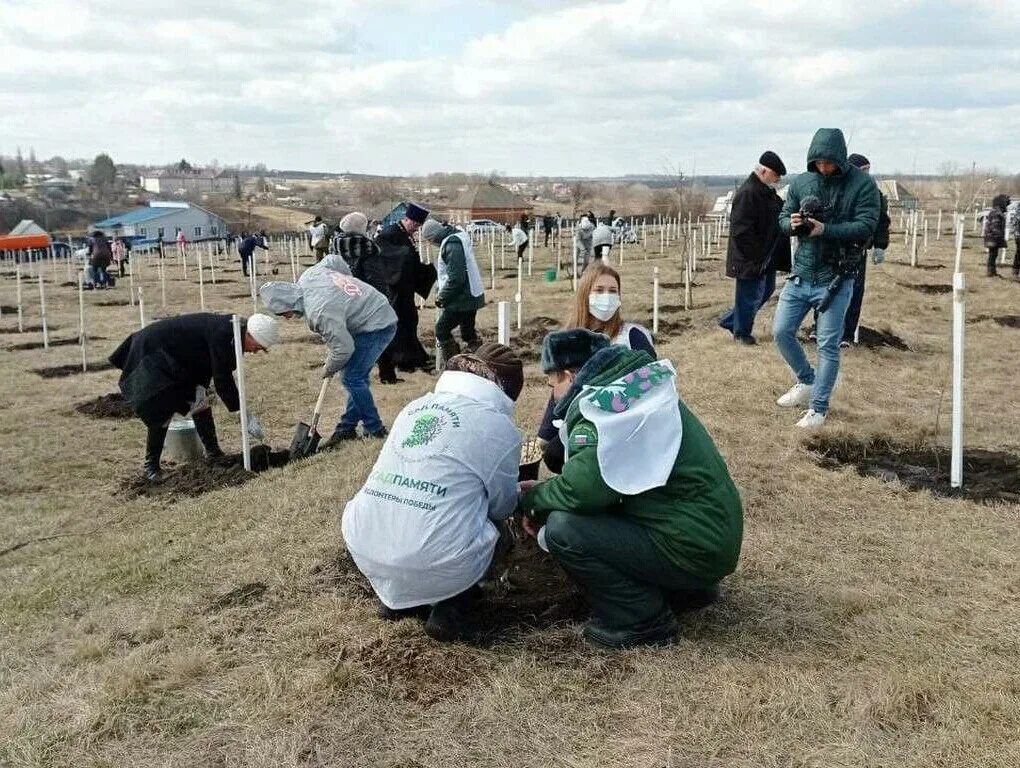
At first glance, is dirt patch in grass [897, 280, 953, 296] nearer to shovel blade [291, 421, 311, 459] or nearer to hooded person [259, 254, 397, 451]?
hooded person [259, 254, 397, 451]

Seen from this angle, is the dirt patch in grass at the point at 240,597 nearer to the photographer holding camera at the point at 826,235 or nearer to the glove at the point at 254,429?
the glove at the point at 254,429

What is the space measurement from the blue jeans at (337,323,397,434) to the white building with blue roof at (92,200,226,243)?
58403mm

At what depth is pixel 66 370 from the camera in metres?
10.9

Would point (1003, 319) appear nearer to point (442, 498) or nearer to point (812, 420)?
point (812, 420)

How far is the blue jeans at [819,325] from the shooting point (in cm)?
558

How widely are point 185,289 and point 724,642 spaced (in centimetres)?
2085

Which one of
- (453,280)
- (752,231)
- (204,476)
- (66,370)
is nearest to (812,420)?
(752,231)

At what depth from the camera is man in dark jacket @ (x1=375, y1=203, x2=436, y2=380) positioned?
8.84 metres

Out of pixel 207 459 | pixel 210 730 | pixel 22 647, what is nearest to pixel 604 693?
pixel 210 730

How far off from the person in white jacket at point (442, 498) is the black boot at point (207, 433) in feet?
11.9

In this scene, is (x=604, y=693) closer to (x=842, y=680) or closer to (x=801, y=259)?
(x=842, y=680)

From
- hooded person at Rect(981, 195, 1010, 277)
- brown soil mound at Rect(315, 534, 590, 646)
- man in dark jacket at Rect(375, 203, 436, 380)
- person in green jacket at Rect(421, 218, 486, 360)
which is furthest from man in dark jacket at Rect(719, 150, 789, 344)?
hooded person at Rect(981, 195, 1010, 277)

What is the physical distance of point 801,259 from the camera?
561cm

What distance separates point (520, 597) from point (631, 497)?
81cm
